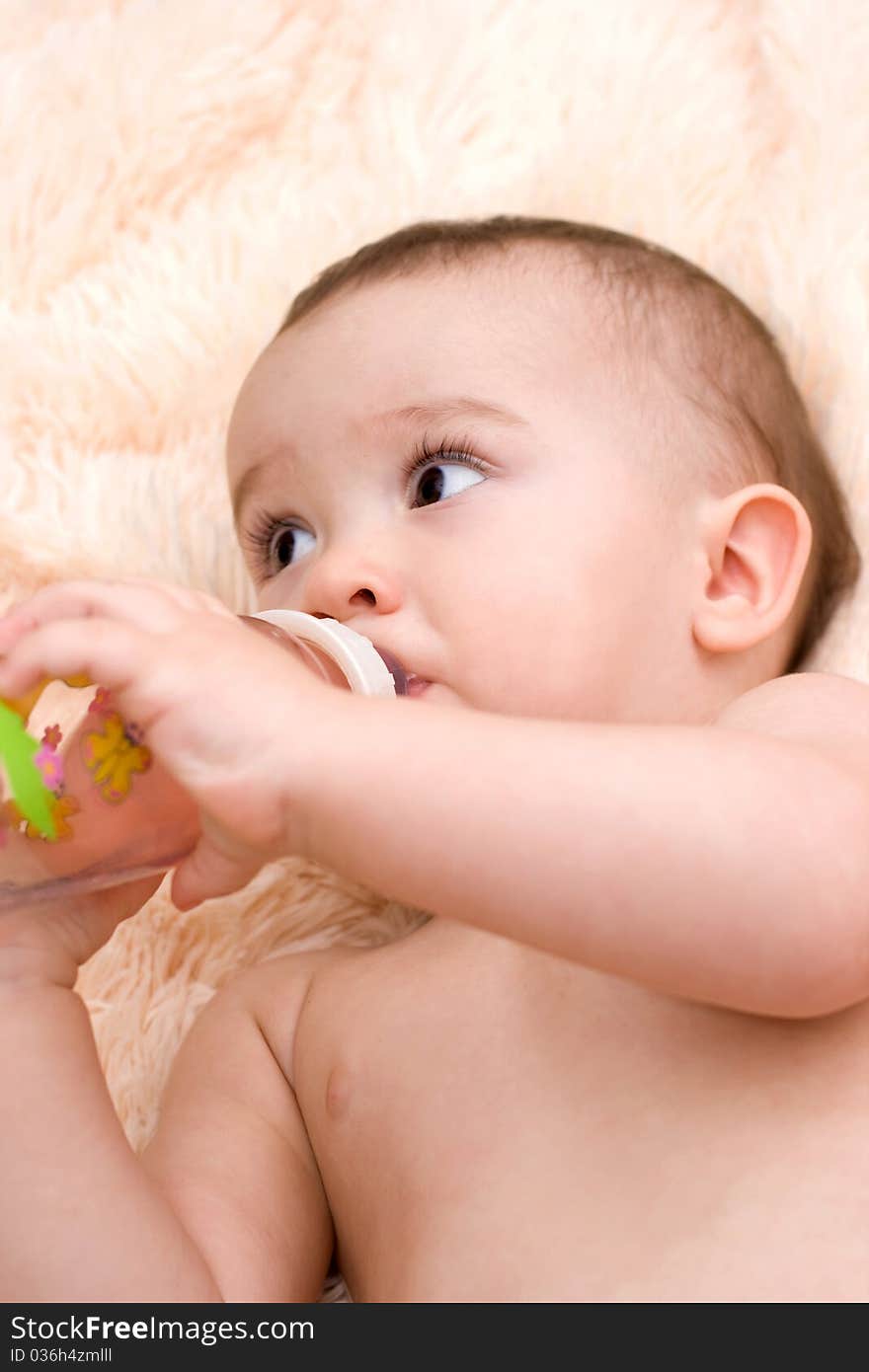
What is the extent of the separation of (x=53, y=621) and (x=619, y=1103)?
1.67 feet

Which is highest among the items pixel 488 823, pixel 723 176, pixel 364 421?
pixel 723 176

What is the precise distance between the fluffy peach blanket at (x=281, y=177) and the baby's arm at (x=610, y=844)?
2.50 ft

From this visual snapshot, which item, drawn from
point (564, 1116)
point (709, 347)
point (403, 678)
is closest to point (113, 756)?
point (403, 678)

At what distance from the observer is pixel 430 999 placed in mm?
1257

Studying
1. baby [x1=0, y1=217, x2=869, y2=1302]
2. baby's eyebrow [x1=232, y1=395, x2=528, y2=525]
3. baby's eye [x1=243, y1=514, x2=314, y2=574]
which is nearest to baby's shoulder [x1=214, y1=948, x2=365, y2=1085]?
baby [x1=0, y1=217, x2=869, y2=1302]

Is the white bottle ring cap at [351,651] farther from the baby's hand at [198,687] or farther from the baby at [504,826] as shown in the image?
the baby's hand at [198,687]

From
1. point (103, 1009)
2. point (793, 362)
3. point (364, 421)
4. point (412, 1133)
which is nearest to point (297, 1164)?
point (412, 1133)

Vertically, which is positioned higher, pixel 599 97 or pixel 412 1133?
pixel 599 97

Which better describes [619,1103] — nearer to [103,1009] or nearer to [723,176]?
[103,1009]

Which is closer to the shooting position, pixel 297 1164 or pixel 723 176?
pixel 297 1164

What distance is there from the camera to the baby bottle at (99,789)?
0.99 m

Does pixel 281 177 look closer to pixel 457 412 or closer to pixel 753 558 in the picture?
pixel 457 412

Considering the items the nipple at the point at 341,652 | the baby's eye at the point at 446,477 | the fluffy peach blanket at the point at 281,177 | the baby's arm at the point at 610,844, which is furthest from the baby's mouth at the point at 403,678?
the fluffy peach blanket at the point at 281,177

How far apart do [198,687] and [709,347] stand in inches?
28.5
